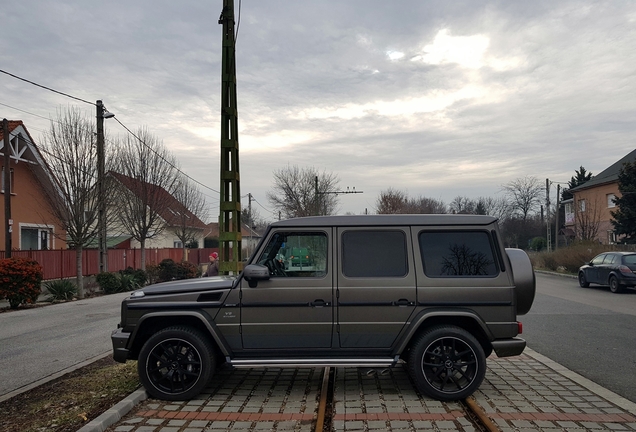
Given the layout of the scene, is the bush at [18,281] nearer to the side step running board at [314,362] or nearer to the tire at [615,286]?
the side step running board at [314,362]

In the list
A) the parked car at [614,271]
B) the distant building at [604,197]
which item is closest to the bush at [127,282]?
the parked car at [614,271]

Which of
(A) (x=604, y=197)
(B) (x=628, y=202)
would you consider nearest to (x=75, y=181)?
(B) (x=628, y=202)

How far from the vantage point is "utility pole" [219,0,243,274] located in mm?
10766

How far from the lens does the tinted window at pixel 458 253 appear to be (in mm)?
5844

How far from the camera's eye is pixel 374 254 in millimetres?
5852

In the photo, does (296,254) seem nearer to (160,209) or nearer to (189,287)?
(189,287)

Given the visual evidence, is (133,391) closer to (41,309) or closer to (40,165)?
(41,309)

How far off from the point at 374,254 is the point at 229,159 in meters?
5.98

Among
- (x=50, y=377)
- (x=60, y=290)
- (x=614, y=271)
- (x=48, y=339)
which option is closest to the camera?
(x=50, y=377)

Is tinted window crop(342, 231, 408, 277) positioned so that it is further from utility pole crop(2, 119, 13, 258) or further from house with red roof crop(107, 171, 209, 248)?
house with red roof crop(107, 171, 209, 248)

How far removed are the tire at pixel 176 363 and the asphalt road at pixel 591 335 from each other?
453 centimetres

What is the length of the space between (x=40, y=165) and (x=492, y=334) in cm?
2493

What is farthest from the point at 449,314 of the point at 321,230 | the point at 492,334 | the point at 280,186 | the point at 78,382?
the point at 280,186

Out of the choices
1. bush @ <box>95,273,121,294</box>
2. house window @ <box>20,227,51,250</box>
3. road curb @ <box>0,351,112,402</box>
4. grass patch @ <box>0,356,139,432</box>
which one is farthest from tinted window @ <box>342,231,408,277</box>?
house window @ <box>20,227,51,250</box>
